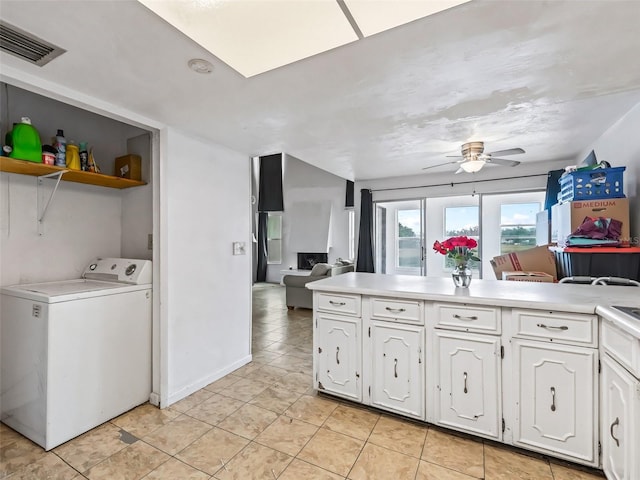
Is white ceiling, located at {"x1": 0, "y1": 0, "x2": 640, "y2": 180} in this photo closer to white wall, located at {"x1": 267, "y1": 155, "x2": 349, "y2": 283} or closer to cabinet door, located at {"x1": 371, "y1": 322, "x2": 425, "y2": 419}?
cabinet door, located at {"x1": 371, "y1": 322, "x2": 425, "y2": 419}

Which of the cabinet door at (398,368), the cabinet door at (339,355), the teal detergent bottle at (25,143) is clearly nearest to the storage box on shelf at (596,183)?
the cabinet door at (398,368)

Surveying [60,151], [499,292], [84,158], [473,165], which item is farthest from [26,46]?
[473,165]

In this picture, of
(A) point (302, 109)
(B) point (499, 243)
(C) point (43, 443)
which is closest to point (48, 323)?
(C) point (43, 443)

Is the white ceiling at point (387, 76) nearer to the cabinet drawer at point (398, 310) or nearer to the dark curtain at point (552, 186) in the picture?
the dark curtain at point (552, 186)

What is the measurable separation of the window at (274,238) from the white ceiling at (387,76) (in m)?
5.96

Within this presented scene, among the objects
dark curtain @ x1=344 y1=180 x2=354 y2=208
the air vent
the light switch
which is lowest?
the light switch

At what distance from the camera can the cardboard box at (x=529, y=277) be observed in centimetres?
315

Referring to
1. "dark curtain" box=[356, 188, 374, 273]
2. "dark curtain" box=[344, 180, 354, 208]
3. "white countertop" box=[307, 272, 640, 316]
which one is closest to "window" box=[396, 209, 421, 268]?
"dark curtain" box=[356, 188, 374, 273]

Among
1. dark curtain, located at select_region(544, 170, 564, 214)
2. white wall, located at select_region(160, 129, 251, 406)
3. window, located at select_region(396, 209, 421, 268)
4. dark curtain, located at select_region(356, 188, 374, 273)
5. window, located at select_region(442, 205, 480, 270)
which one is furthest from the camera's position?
window, located at select_region(396, 209, 421, 268)

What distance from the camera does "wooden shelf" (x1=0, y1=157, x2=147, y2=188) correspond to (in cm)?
196

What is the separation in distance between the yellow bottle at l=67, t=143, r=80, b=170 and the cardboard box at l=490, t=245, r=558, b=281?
4.30 m

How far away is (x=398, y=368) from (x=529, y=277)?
2.01m

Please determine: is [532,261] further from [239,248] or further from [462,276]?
[239,248]

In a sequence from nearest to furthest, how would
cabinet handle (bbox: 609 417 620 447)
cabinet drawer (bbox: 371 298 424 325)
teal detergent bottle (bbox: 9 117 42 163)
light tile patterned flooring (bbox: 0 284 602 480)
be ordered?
cabinet handle (bbox: 609 417 620 447) → light tile patterned flooring (bbox: 0 284 602 480) → teal detergent bottle (bbox: 9 117 42 163) → cabinet drawer (bbox: 371 298 424 325)
